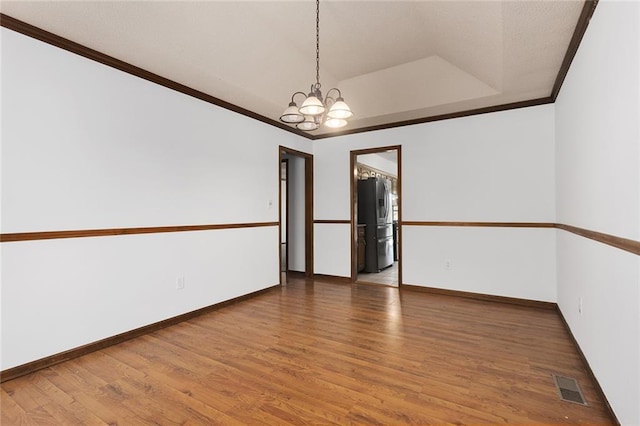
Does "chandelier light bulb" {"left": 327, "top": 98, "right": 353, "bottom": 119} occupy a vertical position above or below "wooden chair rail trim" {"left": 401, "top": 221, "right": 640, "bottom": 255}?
above

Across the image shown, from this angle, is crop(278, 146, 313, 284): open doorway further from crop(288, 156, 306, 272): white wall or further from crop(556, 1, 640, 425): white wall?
crop(556, 1, 640, 425): white wall

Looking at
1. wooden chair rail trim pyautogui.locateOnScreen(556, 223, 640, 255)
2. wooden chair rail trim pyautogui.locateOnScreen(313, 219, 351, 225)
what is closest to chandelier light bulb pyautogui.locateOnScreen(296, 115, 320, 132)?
wooden chair rail trim pyautogui.locateOnScreen(556, 223, 640, 255)

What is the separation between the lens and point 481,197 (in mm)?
4098

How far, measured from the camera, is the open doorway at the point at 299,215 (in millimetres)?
5551

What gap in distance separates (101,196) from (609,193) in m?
3.60

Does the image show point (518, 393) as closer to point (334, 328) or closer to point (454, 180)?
point (334, 328)

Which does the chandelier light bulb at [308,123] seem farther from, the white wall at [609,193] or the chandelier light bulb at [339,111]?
the white wall at [609,193]

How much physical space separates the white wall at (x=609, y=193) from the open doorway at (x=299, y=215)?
3.73 m

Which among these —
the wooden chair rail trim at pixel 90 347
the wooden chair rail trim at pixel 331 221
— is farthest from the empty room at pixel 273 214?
the wooden chair rail trim at pixel 331 221

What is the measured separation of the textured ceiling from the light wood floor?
8.30ft

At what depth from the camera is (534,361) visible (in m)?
2.33

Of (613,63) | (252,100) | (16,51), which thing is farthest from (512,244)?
(16,51)

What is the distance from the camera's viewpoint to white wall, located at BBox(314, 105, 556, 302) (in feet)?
12.3

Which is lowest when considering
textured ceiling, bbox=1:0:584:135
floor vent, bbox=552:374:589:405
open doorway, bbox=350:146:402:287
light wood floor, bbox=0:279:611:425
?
light wood floor, bbox=0:279:611:425
